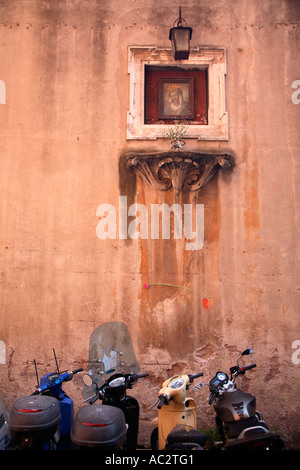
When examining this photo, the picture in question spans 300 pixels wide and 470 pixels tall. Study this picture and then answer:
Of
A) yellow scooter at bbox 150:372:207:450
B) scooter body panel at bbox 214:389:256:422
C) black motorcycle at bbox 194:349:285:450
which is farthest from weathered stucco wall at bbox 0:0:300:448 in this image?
scooter body panel at bbox 214:389:256:422

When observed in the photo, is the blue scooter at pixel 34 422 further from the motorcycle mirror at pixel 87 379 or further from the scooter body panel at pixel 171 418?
the motorcycle mirror at pixel 87 379

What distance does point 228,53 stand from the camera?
7.36 meters

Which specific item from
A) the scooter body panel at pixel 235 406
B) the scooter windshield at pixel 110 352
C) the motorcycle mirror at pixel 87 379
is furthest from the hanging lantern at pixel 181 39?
the motorcycle mirror at pixel 87 379

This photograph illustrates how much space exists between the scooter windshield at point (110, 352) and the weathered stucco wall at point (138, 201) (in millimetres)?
110

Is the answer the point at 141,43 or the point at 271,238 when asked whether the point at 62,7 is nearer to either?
the point at 141,43

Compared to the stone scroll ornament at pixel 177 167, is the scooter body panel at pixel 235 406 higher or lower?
lower

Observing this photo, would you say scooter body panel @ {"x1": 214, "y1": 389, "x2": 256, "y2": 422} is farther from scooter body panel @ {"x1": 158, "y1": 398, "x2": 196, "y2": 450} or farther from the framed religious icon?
the framed religious icon

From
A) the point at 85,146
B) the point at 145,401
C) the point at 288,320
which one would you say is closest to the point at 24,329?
the point at 145,401

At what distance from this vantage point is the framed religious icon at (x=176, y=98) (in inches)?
290

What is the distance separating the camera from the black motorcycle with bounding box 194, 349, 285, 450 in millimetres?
3578

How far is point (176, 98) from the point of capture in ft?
24.4

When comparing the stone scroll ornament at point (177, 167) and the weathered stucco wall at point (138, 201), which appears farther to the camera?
the stone scroll ornament at point (177, 167)

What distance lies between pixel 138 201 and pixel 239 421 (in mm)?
3813

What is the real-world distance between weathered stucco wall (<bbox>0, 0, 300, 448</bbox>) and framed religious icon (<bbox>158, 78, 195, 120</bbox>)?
0.63 metres
